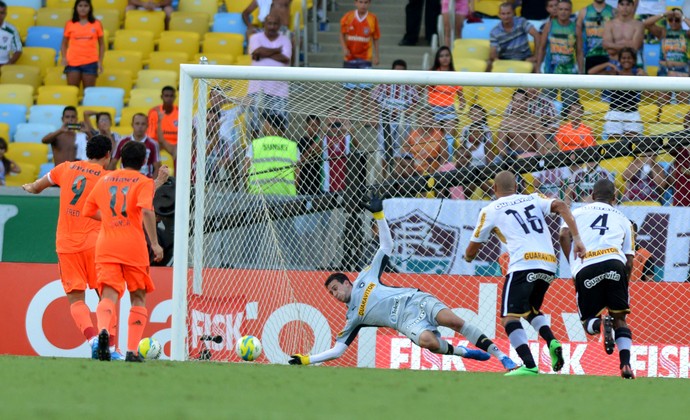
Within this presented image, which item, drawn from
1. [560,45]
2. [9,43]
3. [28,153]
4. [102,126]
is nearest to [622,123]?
[560,45]

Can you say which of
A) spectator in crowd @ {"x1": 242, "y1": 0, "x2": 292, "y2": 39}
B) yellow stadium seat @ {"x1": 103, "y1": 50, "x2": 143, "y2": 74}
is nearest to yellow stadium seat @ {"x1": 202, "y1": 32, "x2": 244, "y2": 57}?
spectator in crowd @ {"x1": 242, "y1": 0, "x2": 292, "y2": 39}

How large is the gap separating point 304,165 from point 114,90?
17.9ft

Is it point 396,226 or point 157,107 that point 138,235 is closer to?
point 396,226

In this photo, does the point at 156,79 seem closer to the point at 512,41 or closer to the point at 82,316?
the point at 512,41

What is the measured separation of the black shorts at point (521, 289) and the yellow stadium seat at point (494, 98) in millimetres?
2895

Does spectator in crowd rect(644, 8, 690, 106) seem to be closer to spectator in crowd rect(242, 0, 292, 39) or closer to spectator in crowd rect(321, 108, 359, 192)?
spectator in crowd rect(242, 0, 292, 39)

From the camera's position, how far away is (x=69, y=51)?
17297mm

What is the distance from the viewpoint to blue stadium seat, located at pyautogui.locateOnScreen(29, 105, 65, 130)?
16.7 meters

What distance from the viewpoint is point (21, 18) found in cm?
1881

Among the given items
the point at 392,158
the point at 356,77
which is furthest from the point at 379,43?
the point at 356,77

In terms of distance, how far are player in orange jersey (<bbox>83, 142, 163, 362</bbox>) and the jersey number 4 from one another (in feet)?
8.78

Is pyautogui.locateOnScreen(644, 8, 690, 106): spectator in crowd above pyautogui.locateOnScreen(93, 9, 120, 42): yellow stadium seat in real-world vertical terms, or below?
below

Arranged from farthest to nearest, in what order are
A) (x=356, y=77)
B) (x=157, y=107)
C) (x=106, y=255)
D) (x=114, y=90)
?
1. (x=114, y=90)
2. (x=157, y=107)
3. (x=356, y=77)
4. (x=106, y=255)

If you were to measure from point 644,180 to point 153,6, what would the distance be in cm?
879
